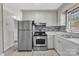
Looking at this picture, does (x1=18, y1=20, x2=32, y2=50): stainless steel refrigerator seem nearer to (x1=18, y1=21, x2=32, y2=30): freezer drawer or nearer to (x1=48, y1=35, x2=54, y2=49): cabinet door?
(x1=18, y1=21, x2=32, y2=30): freezer drawer

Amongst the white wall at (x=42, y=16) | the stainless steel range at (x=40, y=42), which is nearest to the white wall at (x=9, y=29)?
the white wall at (x=42, y=16)

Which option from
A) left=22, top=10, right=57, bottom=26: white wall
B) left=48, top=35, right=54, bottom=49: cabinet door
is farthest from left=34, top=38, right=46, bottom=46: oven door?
left=22, top=10, right=57, bottom=26: white wall

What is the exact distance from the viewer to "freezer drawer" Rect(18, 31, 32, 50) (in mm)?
4680

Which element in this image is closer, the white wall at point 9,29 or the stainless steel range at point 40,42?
the white wall at point 9,29

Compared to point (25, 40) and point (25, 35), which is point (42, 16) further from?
point (25, 40)

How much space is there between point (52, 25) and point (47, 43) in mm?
1032

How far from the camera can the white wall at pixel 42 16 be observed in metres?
5.20

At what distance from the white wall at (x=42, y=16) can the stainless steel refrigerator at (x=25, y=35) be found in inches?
20.5

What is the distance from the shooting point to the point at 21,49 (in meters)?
4.65

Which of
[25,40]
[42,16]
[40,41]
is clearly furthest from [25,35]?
[42,16]

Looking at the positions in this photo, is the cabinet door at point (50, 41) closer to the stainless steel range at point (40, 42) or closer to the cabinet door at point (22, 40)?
the stainless steel range at point (40, 42)

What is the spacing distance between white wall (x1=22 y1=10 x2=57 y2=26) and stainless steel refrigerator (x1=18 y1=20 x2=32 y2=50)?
0.52 metres

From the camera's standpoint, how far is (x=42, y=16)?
5.26m

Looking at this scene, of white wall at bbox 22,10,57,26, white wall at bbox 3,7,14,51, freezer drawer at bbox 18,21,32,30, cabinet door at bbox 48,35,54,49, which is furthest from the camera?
white wall at bbox 22,10,57,26
